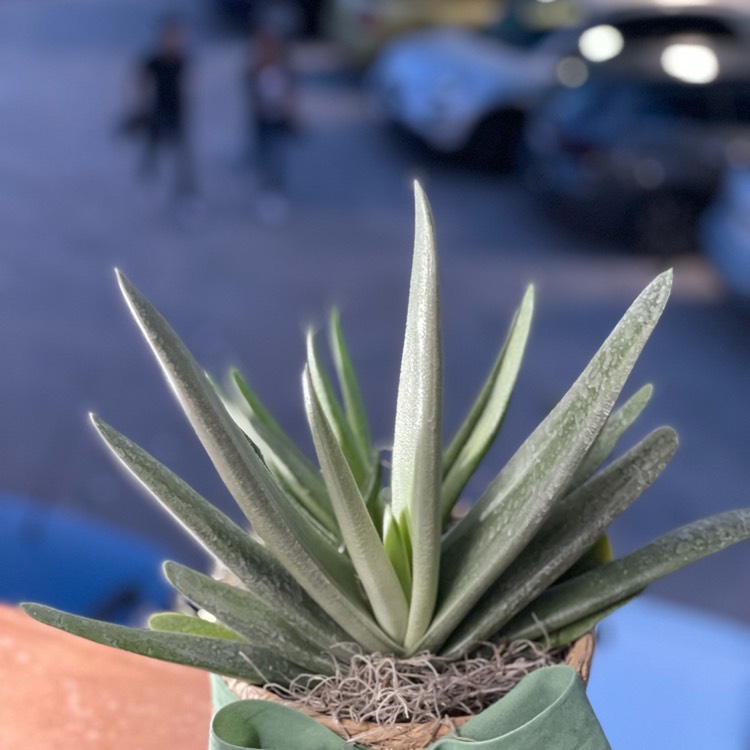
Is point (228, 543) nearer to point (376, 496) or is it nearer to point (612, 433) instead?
point (376, 496)

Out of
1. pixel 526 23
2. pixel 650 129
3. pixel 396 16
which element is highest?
pixel 526 23

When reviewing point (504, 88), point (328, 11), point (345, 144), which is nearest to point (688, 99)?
point (504, 88)

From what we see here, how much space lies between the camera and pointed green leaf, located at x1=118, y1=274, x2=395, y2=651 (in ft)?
1.32

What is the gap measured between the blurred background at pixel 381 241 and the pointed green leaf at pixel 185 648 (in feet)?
2.98

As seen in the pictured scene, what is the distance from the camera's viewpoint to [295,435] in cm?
262

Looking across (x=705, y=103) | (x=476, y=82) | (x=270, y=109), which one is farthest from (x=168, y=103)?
(x=705, y=103)

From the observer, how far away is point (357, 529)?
452mm

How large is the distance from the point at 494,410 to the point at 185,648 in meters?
0.22

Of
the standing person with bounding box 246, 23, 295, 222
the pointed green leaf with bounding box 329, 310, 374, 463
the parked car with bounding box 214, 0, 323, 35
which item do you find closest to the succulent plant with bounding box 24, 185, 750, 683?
the pointed green leaf with bounding box 329, 310, 374, 463

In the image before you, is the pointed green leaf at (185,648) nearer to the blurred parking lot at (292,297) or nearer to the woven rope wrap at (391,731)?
the woven rope wrap at (391,731)

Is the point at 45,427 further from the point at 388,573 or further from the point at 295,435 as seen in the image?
the point at 388,573

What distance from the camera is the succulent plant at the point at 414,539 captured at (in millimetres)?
426

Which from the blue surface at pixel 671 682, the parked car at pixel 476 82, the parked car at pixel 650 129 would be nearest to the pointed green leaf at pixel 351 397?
the blue surface at pixel 671 682

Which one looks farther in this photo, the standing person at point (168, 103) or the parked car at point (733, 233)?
the standing person at point (168, 103)
